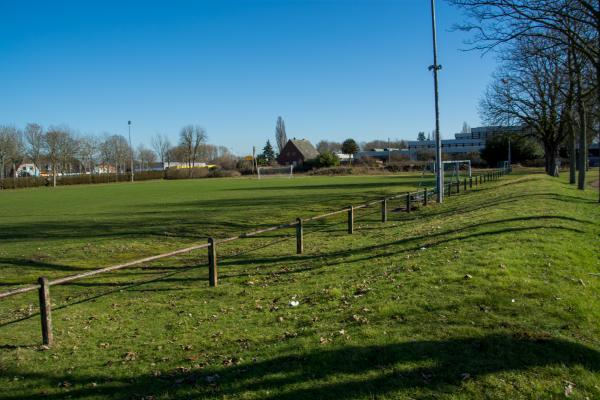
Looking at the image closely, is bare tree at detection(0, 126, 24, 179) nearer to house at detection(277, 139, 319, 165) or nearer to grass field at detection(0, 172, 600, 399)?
house at detection(277, 139, 319, 165)

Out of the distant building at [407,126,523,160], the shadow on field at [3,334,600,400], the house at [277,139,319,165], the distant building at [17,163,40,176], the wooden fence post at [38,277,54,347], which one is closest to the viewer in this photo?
the shadow on field at [3,334,600,400]

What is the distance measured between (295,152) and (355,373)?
123 meters

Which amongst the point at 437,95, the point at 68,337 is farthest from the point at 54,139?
the point at 68,337

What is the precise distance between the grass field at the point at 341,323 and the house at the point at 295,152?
113 meters

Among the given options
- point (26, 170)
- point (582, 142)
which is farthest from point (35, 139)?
point (582, 142)

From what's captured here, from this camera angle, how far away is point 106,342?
6.44 m

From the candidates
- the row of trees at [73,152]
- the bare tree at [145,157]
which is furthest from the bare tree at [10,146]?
the bare tree at [145,157]

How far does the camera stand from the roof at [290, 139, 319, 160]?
414ft

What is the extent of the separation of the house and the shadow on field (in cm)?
11991

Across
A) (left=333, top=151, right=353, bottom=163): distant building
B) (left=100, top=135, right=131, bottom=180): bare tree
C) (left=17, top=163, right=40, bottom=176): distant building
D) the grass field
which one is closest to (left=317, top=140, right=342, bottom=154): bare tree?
(left=333, top=151, right=353, bottom=163): distant building

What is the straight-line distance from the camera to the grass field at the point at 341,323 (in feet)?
14.8

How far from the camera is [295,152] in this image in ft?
416

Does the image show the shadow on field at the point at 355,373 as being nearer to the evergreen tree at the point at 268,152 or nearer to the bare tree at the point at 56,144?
the bare tree at the point at 56,144

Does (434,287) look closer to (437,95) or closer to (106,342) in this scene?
(106,342)
